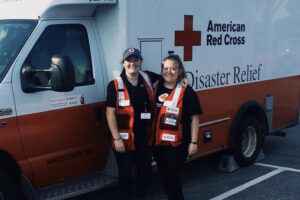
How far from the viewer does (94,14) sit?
468 cm

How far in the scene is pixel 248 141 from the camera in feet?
22.1

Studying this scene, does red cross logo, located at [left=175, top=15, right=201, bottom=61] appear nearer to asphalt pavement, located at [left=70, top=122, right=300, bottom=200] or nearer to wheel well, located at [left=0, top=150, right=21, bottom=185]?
asphalt pavement, located at [left=70, top=122, right=300, bottom=200]

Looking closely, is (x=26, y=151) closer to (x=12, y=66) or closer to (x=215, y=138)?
(x=12, y=66)

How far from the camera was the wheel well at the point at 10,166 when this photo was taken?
396cm

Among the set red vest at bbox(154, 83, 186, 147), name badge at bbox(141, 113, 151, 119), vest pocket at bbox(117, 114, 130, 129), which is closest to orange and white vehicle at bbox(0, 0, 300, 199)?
vest pocket at bbox(117, 114, 130, 129)

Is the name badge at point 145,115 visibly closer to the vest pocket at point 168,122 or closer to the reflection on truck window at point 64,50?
the vest pocket at point 168,122

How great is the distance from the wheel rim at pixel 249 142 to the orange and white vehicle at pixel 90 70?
325 millimetres

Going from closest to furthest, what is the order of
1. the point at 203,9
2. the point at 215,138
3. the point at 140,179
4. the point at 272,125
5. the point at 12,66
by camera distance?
1. the point at 12,66
2. the point at 140,179
3. the point at 203,9
4. the point at 215,138
5. the point at 272,125

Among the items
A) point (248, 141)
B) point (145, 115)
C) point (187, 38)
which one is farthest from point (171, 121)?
point (248, 141)

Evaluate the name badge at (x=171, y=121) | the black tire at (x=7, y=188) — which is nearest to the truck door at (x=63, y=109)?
the black tire at (x=7, y=188)

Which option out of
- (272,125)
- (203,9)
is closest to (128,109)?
(203,9)

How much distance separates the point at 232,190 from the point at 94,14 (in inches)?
111

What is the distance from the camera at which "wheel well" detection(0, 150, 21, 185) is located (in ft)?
13.0

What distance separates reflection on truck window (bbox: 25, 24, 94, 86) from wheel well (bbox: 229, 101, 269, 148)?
2.46m
